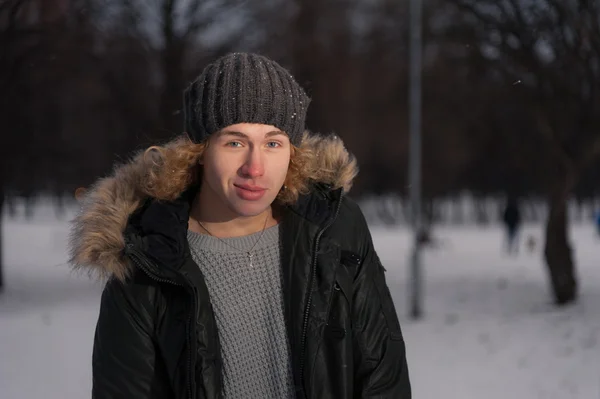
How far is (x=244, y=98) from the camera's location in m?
2.19

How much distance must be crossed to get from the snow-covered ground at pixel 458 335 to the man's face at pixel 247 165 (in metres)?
0.93

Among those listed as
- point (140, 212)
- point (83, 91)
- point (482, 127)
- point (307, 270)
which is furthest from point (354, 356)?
point (83, 91)

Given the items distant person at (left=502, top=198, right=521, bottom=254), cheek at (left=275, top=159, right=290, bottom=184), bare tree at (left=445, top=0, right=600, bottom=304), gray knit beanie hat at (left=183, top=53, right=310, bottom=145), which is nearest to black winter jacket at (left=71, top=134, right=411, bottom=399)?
cheek at (left=275, top=159, right=290, bottom=184)

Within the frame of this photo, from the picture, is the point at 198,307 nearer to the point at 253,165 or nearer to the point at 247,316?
the point at 247,316

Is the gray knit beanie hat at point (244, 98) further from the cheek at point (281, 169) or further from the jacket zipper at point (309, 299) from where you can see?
the jacket zipper at point (309, 299)

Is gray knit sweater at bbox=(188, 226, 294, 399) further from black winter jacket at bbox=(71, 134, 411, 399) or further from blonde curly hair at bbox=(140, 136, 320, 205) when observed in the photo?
blonde curly hair at bbox=(140, 136, 320, 205)

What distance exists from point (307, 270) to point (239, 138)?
40 centimetres

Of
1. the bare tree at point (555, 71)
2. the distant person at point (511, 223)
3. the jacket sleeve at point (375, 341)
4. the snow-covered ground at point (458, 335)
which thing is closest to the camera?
the jacket sleeve at point (375, 341)

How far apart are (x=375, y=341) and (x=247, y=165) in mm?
589

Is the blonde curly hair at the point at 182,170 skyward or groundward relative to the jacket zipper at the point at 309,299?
skyward

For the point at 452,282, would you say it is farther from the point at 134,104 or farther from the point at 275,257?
the point at 275,257

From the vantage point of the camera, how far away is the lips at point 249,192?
2.18 m

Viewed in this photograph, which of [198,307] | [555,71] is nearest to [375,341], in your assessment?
[198,307]

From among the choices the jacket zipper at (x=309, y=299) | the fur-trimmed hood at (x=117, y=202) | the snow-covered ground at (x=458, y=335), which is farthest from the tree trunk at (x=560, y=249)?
the jacket zipper at (x=309, y=299)
